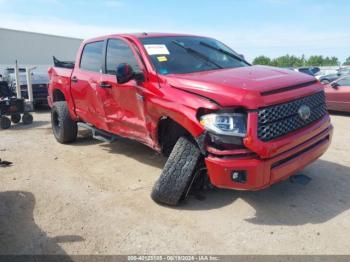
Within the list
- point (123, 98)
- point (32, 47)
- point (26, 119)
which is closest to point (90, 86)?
point (123, 98)

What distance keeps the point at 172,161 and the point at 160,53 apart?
1.46 meters

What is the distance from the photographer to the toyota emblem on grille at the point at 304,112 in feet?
12.0

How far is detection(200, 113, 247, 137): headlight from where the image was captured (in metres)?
3.29

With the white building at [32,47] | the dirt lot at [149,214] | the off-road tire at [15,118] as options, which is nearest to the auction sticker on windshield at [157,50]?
the dirt lot at [149,214]

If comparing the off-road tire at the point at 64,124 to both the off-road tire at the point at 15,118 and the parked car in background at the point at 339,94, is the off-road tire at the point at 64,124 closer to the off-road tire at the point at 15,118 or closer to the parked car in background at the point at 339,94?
the off-road tire at the point at 15,118

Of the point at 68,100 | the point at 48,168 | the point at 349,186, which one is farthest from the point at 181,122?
the point at 68,100

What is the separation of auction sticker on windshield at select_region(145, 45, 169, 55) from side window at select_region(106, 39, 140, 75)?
0.23 meters

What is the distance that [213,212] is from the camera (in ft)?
12.6

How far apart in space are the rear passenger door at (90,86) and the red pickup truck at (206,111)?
1.5 inches

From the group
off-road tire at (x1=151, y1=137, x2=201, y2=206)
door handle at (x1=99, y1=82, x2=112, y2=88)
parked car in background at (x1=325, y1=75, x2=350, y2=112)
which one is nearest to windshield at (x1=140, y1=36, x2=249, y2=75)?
door handle at (x1=99, y1=82, x2=112, y2=88)

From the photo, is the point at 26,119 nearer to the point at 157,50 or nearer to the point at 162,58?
the point at 157,50

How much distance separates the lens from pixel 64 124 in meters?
6.72

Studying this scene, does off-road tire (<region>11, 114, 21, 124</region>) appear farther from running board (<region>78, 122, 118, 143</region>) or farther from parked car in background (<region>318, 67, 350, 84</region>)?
parked car in background (<region>318, 67, 350, 84</region>)

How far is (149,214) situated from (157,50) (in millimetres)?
2015
